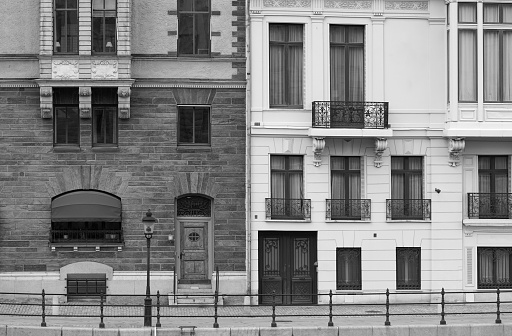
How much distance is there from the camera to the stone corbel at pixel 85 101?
117 feet

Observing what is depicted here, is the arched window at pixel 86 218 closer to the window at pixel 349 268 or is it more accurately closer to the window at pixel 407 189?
the window at pixel 349 268

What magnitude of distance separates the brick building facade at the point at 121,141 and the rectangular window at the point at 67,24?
3 cm

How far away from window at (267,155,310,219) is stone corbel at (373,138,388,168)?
2.34 meters

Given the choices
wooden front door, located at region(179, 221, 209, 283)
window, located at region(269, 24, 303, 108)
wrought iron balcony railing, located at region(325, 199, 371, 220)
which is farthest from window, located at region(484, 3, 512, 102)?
wooden front door, located at region(179, 221, 209, 283)

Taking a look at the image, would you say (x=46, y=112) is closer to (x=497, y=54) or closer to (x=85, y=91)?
(x=85, y=91)

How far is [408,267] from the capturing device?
3753cm

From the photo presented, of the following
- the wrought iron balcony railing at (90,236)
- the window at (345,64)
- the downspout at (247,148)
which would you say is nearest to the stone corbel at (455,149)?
the window at (345,64)

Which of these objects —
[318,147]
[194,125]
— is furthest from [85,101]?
[318,147]

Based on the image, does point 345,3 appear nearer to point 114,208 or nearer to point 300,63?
point 300,63

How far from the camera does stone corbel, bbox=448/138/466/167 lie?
36938 mm

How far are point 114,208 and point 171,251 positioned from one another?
2201mm

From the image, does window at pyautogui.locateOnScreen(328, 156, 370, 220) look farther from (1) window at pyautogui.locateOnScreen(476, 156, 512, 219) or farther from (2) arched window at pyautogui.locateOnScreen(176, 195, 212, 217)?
(2) arched window at pyautogui.locateOnScreen(176, 195, 212, 217)

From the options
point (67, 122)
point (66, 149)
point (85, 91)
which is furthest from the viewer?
point (67, 122)

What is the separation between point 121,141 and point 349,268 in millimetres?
8111
